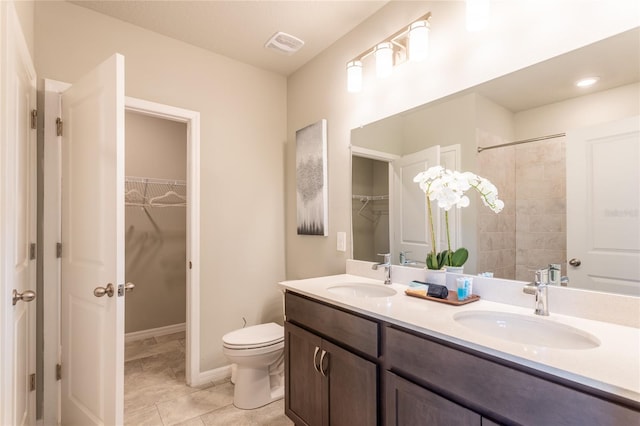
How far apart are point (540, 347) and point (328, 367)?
0.93 meters

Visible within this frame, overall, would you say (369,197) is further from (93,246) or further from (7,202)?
(7,202)

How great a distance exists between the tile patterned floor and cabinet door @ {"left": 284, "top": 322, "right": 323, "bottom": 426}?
1.02 ft

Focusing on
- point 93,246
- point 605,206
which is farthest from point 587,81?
point 93,246

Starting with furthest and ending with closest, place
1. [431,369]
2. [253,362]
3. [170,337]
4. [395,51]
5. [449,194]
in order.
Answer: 1. [170,337]
2. [253,362]
3. [395,51]
4. [449,194]
5. [431,369]

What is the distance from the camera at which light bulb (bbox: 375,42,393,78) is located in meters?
1.82

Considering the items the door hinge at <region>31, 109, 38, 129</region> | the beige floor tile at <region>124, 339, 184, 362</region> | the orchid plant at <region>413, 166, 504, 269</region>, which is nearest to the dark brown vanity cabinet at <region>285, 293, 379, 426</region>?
the orchid plant at <region>413, 166, 504, 269</region>

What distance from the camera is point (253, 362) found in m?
2.04

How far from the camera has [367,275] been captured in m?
2.06

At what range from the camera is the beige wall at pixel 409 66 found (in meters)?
1.22

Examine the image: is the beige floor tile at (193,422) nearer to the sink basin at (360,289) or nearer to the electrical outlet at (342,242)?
the sink basin at (360,289)

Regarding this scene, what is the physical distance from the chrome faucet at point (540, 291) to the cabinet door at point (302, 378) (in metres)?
0.95

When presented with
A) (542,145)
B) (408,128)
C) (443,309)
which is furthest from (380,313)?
(408,128)

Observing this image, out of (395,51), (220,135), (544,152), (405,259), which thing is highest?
(395,51)

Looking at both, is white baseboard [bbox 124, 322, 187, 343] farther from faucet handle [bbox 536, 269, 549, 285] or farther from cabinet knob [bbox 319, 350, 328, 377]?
faucet handle [bbox 536, 269, 549, 285]
